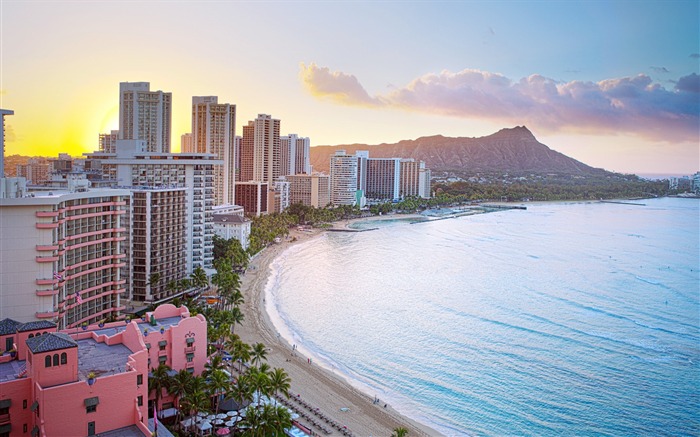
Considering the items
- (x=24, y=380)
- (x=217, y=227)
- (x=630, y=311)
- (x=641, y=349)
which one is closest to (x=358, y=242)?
(x=217, y=227)

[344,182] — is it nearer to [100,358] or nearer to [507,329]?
[507,329]

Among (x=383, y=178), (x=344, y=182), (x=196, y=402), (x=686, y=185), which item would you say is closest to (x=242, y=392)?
(x=196, y=402)

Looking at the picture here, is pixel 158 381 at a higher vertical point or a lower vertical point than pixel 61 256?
lower

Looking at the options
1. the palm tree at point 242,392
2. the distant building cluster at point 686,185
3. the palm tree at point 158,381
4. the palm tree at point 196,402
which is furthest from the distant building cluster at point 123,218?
the distant building cluster at point 686,185

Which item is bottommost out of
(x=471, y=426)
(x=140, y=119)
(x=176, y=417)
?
(x=471, y=426)

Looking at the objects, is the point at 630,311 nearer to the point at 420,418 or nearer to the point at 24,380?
the point at 420,418
